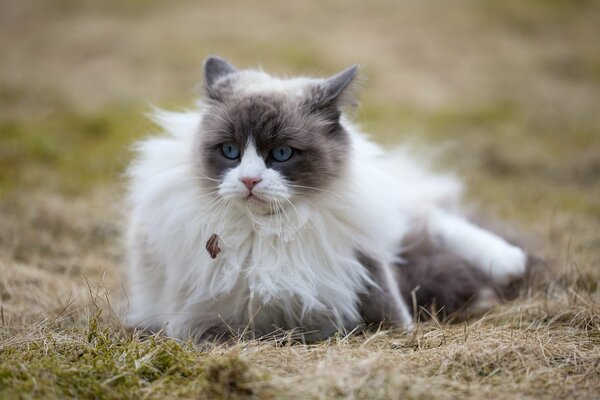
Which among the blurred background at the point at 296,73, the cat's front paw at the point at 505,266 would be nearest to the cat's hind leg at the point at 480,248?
the cat's front paw at the point at 505,266

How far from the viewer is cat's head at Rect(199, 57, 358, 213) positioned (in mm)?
2859

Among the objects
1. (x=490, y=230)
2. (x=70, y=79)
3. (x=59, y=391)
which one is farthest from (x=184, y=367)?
(x=70, y=79)

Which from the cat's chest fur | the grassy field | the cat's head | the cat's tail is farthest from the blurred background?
the cat's chest fur

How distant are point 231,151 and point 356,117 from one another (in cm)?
114

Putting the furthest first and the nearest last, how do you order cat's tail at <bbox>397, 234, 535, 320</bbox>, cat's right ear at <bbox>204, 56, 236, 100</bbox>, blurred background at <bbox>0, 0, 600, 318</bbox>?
blurred background at <bbox>0, 0, 600, 318</bbox>, cat's tail at <bbox>397, 234, 535, 320</bbox>, cat's right ear at <bbox>204, 56, 236, 100</bbox>

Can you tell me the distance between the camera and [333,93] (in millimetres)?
3096

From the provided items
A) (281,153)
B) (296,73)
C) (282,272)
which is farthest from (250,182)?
(296,73)

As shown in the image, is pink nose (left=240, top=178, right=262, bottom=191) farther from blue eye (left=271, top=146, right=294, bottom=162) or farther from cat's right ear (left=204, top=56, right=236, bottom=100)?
cat's right ear (left=204, top=56, right=236, bottom=100)

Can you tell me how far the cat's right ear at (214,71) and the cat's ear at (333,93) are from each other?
567 mm

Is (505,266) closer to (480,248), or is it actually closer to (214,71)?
(480,248)

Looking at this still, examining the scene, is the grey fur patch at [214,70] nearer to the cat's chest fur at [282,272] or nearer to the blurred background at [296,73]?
the blurred background at [296,73]

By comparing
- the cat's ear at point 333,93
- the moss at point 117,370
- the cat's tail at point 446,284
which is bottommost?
the cat's tail at point 446,284

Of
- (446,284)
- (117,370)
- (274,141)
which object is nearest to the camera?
(117,370)

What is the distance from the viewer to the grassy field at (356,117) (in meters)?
2.32
